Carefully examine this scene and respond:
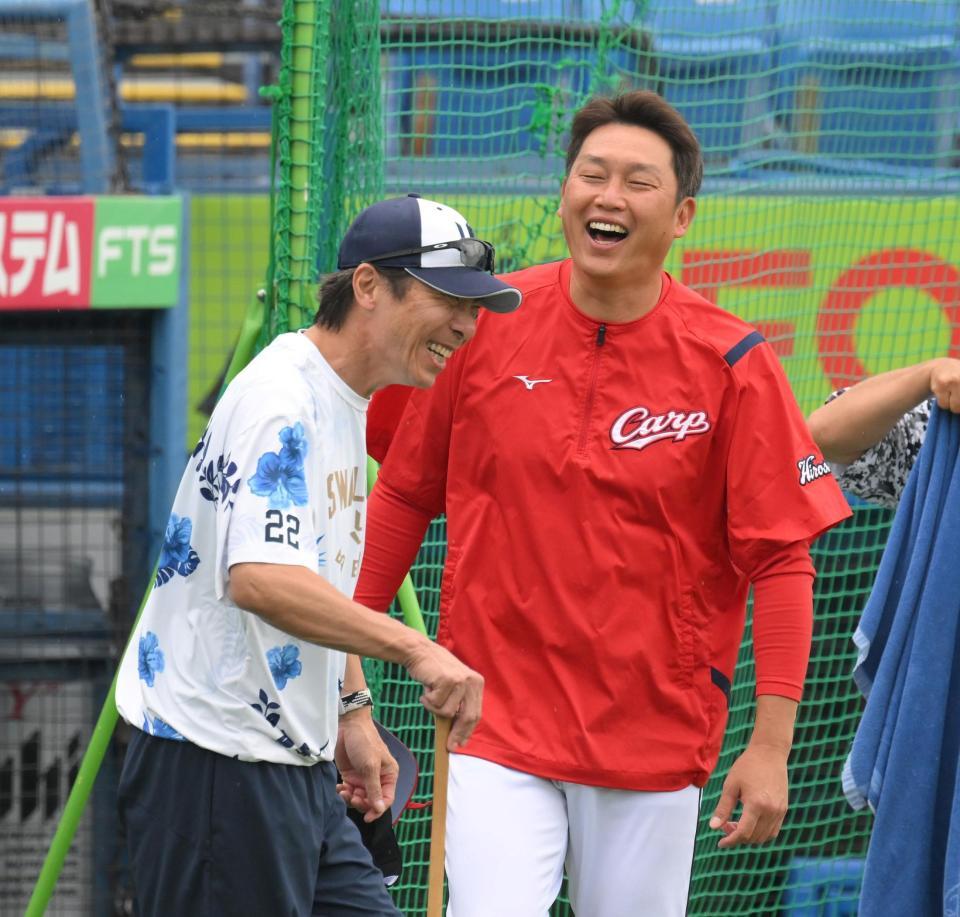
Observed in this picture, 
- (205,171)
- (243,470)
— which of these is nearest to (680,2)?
(205,171)

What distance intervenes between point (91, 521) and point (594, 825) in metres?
2.57

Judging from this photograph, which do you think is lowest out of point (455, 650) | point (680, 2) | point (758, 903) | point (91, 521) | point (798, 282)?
point (758, 903)

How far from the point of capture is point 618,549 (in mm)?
3330

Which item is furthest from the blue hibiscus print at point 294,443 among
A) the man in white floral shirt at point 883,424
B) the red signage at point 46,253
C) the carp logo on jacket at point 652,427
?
the red signage at point 46,253

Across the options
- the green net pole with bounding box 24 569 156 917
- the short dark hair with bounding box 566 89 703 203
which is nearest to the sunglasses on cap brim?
the short dark hair with bounding box 566 89 703 203

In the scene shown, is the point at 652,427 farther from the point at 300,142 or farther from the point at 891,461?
the point at 300,142

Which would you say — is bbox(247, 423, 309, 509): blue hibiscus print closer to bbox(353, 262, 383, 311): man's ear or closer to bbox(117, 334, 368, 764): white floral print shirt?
bbox(117, 334, 368, 764): white floral print shirt

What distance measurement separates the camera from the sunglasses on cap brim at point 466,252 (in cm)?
301

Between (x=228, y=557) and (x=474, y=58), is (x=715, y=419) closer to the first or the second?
(x=228, y=557)

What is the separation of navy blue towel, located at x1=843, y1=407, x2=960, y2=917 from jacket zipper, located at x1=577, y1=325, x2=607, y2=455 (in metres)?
0.77

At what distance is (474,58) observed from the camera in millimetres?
5277

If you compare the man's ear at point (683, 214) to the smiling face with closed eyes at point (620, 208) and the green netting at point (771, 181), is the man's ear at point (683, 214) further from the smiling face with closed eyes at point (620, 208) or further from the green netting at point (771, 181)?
the green netting at point (771, 181)

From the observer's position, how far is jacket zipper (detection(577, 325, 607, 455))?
3.35 metres

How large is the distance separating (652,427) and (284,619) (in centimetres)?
102
